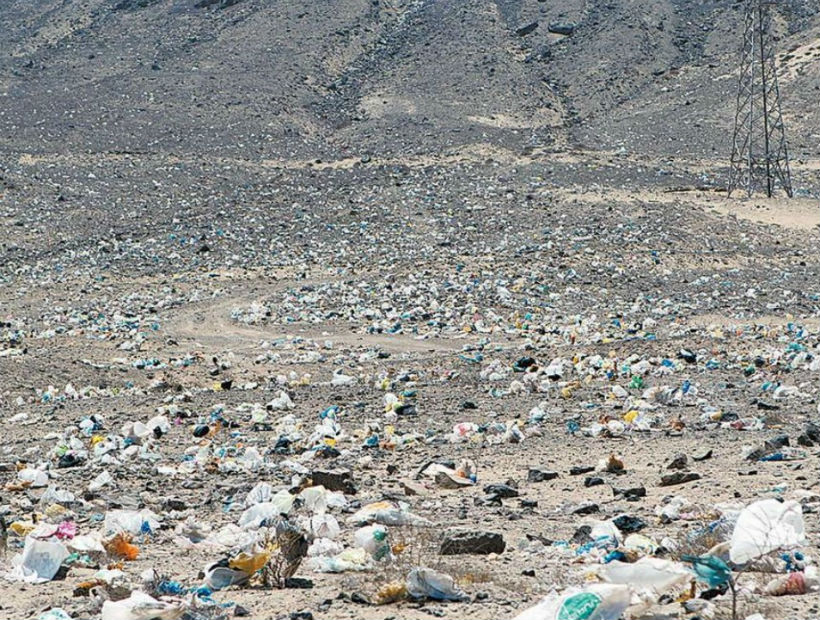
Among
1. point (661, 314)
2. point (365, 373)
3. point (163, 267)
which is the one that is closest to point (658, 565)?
point (365, 373)

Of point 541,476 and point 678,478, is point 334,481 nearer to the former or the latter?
point 541,476

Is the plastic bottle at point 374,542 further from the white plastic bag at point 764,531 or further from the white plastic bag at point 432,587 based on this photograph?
the white plastic bag at point 764,531

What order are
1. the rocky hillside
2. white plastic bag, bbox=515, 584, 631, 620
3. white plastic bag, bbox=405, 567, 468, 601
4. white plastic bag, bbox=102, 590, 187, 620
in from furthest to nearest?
1. the rocky hillside
2. white plastic bag, bbox=405, 567, 468, 601
3. white plastic bag, bbox=102, 590, 187, 620
4. white plastic bag, bbox=515, 584, 631, 620

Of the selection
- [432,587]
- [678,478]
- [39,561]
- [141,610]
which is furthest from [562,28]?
[141,610]

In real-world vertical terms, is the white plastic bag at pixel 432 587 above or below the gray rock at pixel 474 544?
above

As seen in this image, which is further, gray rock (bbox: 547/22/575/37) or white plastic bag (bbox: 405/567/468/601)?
gray rock (bbox: 547/22/575/37)

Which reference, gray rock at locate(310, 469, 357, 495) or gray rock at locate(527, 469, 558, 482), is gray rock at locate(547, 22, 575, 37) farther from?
gray rock at locate(310, 469, 357, 495)

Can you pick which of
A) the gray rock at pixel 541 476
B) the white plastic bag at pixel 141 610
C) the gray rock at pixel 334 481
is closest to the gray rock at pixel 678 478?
the gray rock at pixel 541 476

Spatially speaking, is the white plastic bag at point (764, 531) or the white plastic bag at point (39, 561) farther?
the white plastic bag at point (39, 561)

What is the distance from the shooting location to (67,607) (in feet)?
14.5

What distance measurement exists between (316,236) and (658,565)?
17.0m

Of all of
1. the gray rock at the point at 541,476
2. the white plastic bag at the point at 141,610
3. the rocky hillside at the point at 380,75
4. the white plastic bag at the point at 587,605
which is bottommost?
the rocky hillside at the point at 380,75

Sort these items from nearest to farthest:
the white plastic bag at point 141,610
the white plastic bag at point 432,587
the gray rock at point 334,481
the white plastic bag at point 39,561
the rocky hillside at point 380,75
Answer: the white plastic bag at point 141,610 < the white plastic bag at point 432,587 < the white plastic bag at point 39,561 < the gray rock at point 334,481 < the rocky hillside at point 380,75

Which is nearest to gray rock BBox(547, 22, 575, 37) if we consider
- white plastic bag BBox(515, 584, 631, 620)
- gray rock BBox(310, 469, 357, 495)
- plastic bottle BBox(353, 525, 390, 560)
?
gray rock BBox(310, 469, 357, 495)
